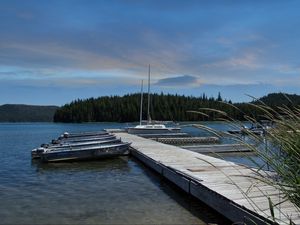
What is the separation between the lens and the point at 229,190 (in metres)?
9.09

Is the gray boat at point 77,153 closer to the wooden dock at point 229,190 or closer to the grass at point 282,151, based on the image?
the wooden dock at point 229,190

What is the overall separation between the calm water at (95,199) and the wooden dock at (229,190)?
43 centimetres

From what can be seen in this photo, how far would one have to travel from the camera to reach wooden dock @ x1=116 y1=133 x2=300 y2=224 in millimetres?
6359

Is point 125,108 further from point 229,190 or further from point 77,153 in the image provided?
point 229,190

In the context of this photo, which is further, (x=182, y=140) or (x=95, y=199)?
(x=182, y=140)

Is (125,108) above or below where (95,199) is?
above

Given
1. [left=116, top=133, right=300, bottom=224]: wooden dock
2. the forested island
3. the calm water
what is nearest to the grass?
[left=116, top=133, right=300, bottom=224]: wooden dock

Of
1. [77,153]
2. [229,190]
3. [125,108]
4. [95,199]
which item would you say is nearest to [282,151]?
[229,190]

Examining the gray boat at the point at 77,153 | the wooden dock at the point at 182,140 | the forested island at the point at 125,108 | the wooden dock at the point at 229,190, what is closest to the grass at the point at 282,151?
the wooden dock at the point at 229,190

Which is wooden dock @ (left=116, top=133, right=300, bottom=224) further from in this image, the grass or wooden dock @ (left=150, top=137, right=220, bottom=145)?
wooden dock @ (left=150, top=137, right=220, bottom=145)

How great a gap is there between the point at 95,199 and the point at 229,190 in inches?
176

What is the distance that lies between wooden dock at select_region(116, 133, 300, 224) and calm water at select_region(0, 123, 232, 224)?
432 millimetres

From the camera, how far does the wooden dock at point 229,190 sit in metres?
6.36

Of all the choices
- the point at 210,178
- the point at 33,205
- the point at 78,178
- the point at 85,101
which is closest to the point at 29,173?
the point at 78,178
